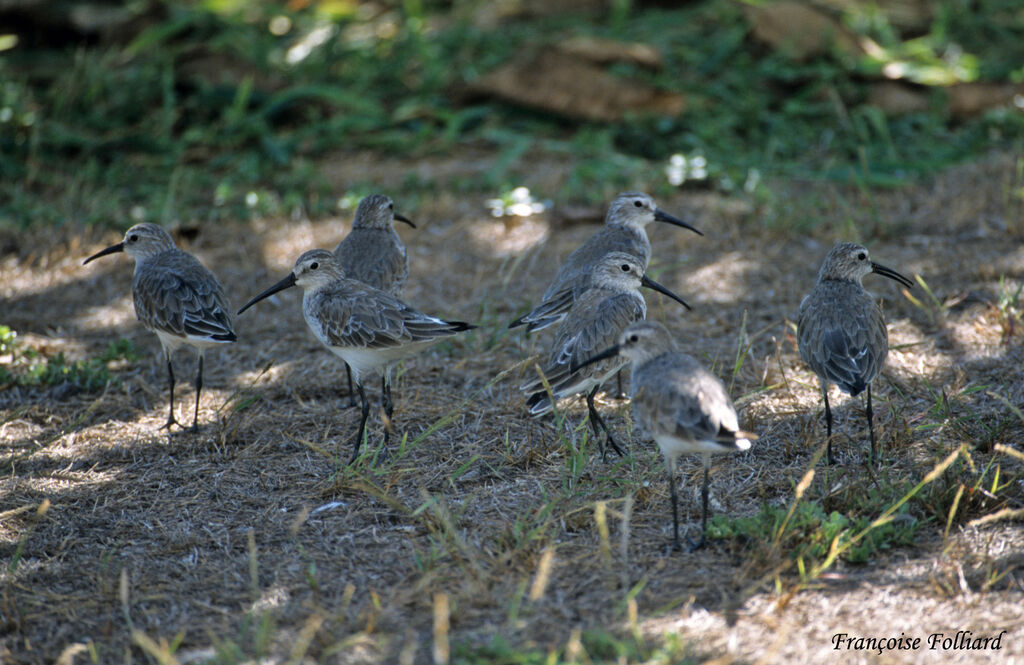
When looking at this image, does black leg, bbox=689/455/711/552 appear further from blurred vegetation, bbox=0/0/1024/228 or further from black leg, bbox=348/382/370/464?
blurred vegetation, bbox=0/0/1024/228

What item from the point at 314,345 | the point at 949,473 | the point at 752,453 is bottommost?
the point at 314,345

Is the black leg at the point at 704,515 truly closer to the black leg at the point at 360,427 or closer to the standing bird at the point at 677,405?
the standing bird at the point at 677,405

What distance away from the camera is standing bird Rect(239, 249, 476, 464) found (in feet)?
17.5

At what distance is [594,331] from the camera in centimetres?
538

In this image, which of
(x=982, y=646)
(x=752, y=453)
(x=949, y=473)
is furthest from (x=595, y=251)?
(x=982, y=646)

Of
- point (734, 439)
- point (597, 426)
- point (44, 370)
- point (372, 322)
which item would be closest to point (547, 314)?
point (597, 426)

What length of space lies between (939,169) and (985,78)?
2.26 metres

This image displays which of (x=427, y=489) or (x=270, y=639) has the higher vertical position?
(x=270, y=639)

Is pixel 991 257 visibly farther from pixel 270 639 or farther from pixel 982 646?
pixel 270 639

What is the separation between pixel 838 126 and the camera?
387 inches

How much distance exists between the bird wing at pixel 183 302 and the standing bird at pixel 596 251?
5.98 ft

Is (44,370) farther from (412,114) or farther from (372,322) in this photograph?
(412,114)

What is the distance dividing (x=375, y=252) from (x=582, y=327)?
1.89 meters

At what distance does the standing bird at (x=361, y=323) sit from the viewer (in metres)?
5.33
